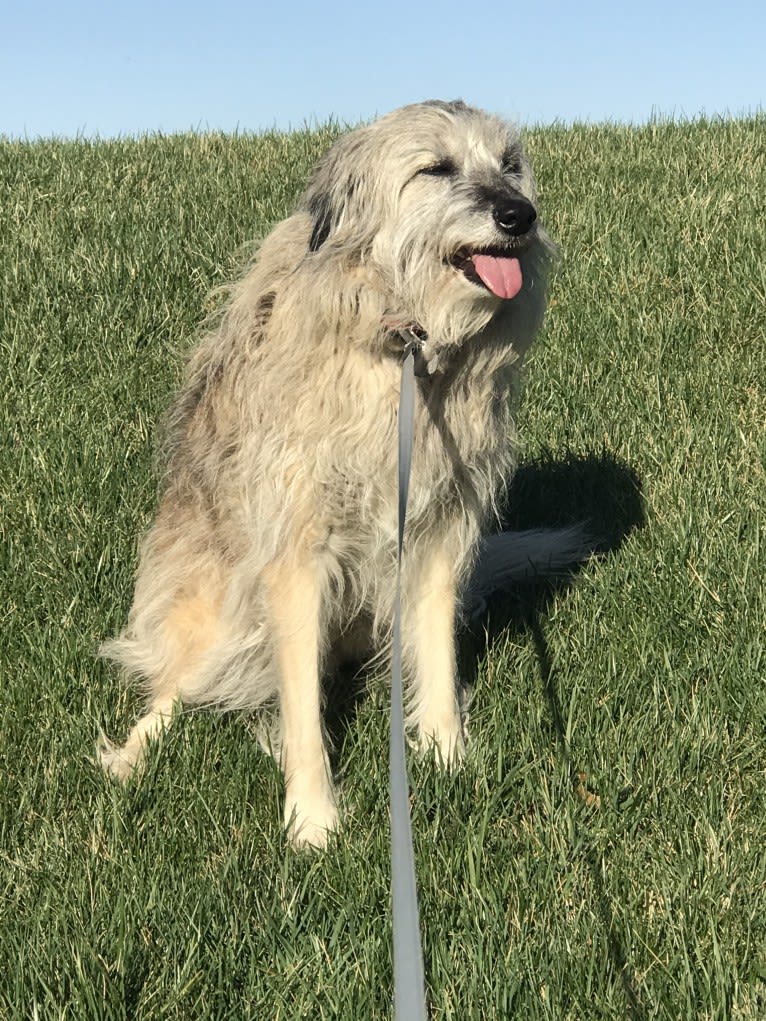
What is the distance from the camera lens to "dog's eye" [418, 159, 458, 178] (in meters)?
2.89

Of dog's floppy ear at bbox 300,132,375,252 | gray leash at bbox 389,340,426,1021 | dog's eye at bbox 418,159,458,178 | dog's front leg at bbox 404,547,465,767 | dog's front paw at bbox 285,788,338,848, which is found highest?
dog's eye at bbox 418,159,458,178

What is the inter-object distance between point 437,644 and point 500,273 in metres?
1.12

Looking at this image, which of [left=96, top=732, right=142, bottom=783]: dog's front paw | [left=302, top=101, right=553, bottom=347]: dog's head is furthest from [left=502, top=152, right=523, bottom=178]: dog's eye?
[left=96, top=732, right=142, bottom=783]: dog's front paw

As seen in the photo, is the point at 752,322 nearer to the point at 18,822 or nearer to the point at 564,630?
the point at 564,630

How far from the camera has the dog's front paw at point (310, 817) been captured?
119 inches

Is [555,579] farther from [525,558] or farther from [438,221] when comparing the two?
[438,221]

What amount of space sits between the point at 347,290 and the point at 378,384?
245 mm

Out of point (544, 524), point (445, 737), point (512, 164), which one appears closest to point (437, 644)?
point (445, 737)

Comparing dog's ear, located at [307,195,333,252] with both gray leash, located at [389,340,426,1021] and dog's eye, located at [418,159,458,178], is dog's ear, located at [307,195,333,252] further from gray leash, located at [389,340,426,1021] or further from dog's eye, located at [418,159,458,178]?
gray leash, located at [389,340,426,1021]

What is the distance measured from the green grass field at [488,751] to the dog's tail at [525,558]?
11 centimetres

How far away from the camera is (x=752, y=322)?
6445mm

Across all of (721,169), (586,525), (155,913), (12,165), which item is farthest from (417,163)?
(12,165)

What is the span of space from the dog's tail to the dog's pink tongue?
1.56 m

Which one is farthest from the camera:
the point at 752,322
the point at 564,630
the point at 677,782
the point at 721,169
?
the point at 721,169
